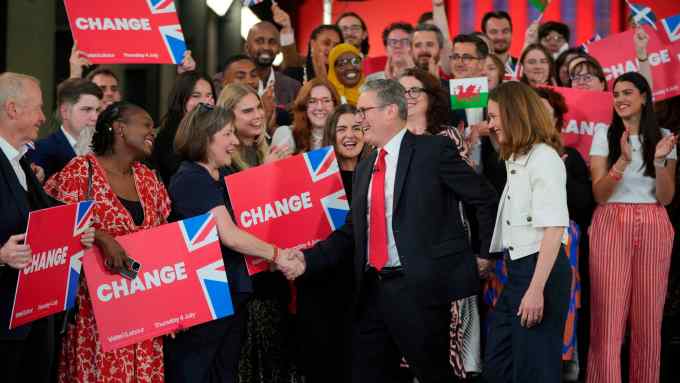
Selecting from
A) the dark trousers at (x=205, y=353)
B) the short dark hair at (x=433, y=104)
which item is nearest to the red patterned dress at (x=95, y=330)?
the dark trousers at (x=205, y=353)

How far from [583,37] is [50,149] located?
11.6 metres

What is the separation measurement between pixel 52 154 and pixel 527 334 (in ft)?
9.48

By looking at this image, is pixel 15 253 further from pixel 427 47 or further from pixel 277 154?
pixel 427 47

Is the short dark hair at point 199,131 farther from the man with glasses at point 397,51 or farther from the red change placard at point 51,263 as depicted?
the man with glasses at point 397,51

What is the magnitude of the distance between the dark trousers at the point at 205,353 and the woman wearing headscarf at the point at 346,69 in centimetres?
273

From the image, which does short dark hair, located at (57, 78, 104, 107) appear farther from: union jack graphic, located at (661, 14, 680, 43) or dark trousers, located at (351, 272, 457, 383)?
union jack graphic, located at (661, 14, 680, 43)

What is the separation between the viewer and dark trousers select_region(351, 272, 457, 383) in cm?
457

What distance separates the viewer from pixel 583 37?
15.4 metres

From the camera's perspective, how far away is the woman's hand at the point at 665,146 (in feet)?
19.3

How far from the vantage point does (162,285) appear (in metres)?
4.53

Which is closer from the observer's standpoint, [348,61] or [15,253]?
[15,253]

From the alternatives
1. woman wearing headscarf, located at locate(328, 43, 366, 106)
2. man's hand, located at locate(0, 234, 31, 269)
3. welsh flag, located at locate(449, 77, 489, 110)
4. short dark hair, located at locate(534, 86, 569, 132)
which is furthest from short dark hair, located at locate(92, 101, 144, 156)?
short dark hair, located at locate(534, 86, 569, 132)

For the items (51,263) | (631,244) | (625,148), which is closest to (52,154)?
(51,263)

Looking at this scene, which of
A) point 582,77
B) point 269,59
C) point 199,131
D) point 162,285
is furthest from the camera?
point 269,59
